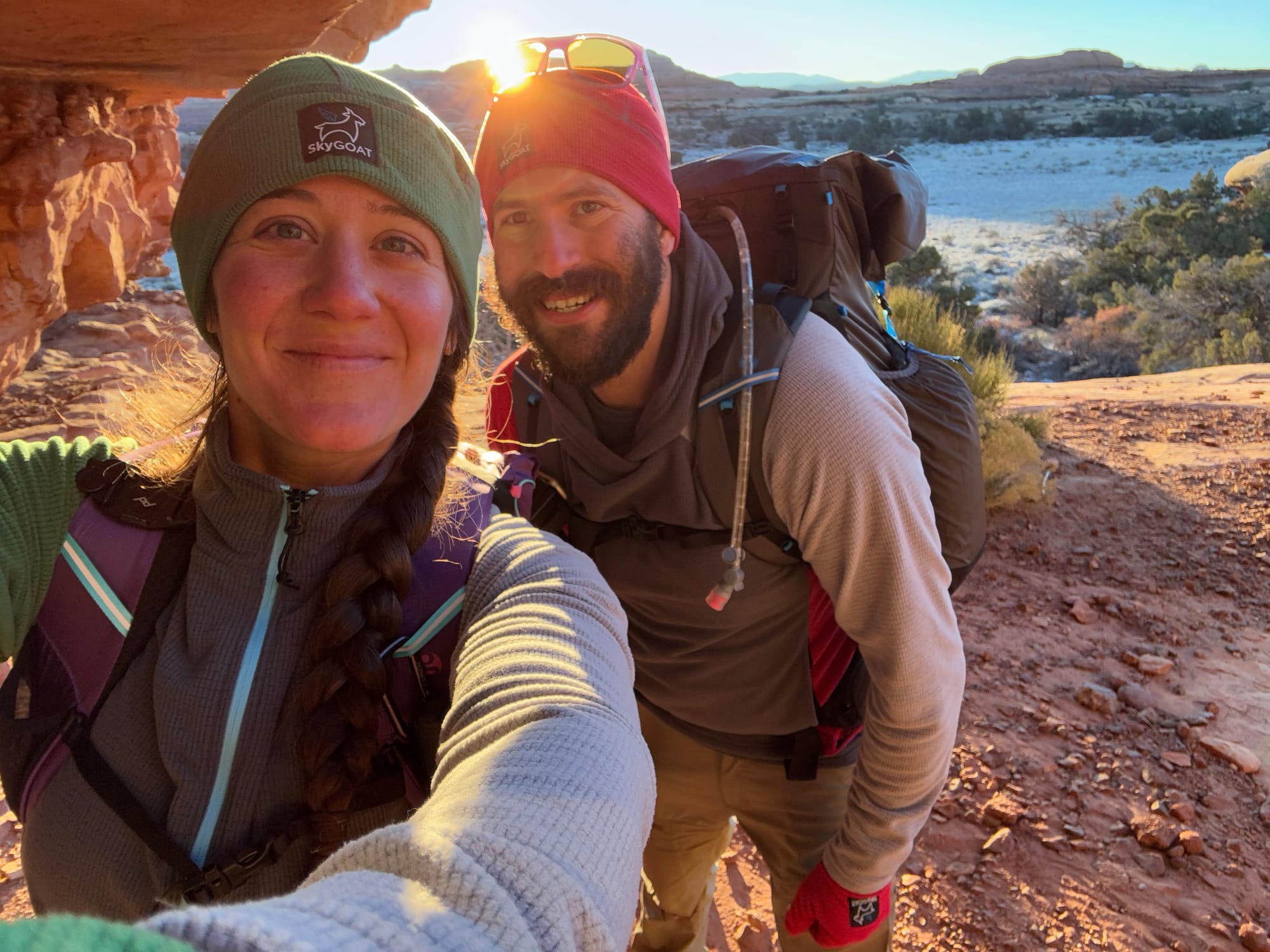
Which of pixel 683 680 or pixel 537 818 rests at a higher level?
pixel 537 818

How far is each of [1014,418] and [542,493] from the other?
5.81 metres

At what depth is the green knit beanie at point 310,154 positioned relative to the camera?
1.14 metres

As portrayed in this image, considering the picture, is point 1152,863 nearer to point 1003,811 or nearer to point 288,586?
point 1003,811

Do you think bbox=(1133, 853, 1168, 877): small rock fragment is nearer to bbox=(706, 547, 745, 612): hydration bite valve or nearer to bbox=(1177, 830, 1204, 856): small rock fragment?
bbox=(1177, 830, 1204, 856): small rock fragment

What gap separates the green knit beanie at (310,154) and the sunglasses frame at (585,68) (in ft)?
3.31

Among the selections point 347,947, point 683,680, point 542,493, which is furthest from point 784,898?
point 347,947

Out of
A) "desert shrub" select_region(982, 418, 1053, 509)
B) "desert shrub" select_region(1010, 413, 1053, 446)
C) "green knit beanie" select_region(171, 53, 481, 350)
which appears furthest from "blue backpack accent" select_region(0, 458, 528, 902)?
"desert shrub" select_region(1010, 413, 1053, 446)

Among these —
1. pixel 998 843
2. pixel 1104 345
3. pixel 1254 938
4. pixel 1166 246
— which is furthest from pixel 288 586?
pixel 1166 246

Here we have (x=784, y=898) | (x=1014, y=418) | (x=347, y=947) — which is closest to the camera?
(x=347, y=947)

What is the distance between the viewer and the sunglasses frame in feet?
7.09

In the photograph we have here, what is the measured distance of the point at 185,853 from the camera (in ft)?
3.18

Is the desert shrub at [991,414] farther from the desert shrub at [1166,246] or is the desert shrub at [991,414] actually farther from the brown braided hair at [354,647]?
the desert shrub at [1166,246]

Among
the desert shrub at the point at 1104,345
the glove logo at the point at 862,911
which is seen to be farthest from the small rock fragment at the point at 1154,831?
the desert shrub at the point at 1104,345

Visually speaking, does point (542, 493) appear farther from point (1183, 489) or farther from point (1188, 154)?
point (1188, 154)
